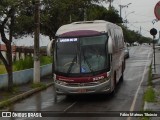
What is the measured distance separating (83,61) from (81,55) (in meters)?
0.27

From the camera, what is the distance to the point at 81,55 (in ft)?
59.6

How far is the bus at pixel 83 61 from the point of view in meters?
17.8

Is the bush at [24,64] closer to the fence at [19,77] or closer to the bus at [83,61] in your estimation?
the fence at [19,77]

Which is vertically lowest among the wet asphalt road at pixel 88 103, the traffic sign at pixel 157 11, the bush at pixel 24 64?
the wet asphalt road at pixel 88 103

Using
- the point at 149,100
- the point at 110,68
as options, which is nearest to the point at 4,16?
the point at 110,68

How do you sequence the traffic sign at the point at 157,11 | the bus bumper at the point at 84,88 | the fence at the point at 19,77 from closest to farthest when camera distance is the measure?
1. the traffic sign at the point at 157,11
2. the bus bumper at the point at 84,88
3. the fence at the point at 19,77

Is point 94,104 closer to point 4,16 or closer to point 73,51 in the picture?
point 73,51

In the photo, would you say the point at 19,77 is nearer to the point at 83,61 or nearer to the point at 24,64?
the point at 24,64

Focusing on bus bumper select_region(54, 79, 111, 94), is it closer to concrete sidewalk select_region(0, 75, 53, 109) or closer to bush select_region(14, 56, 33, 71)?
concrete sidewalk select_region(0, 75, 53, 109)

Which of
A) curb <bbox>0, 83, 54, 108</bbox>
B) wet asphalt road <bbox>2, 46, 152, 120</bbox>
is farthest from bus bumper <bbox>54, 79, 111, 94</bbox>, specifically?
curb <bbox>0, 83, 54, 108</bbox>

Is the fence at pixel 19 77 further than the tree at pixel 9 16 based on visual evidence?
Yes

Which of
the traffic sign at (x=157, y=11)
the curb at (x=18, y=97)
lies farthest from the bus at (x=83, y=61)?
the traffic sign at (x=157, y=11)

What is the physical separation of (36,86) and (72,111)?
7.88 meters

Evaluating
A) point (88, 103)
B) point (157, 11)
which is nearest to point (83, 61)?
point (88, 103)
